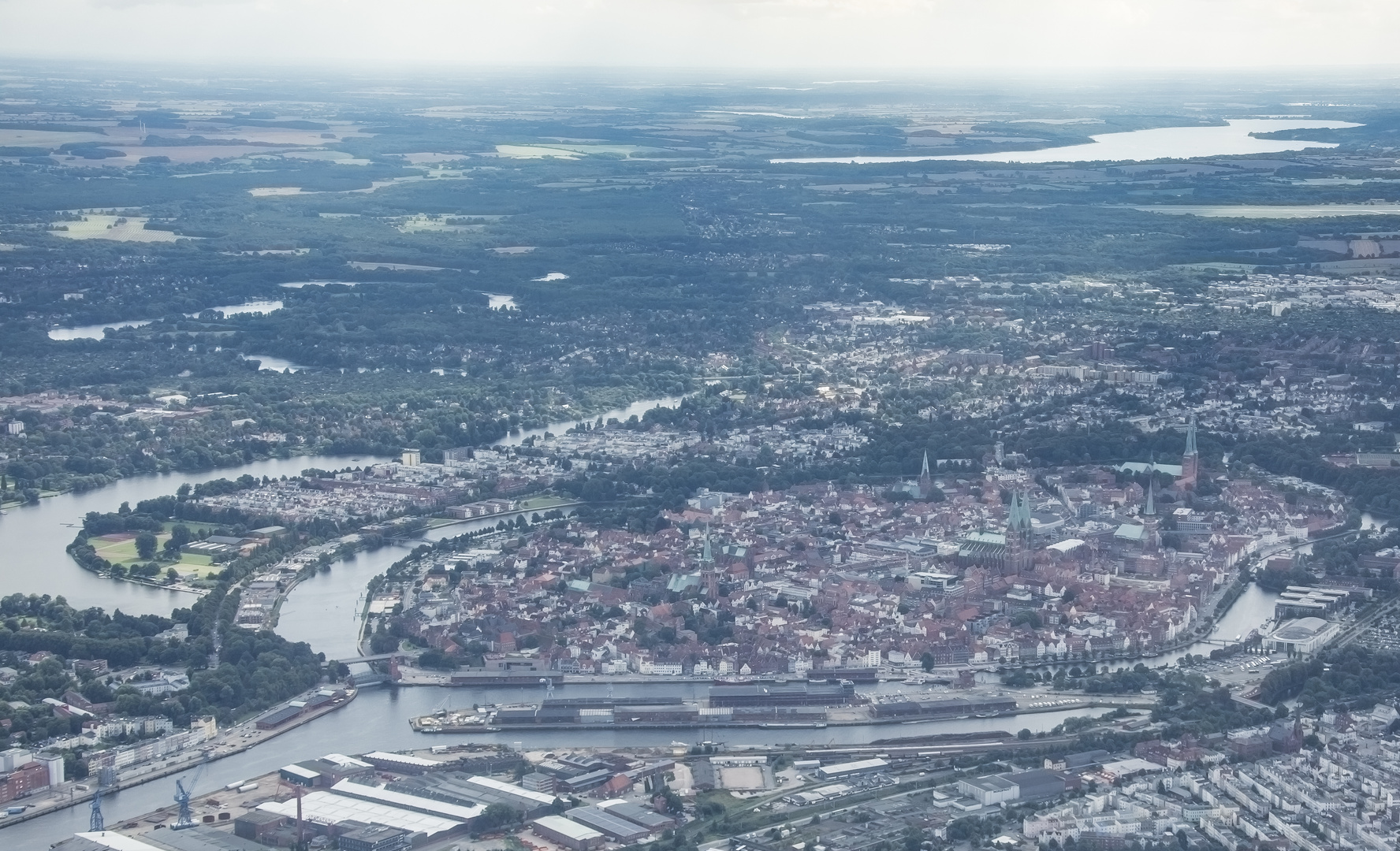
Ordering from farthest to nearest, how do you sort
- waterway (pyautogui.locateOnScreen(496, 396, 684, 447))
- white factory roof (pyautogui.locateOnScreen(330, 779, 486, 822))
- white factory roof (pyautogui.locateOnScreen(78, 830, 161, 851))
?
1. waterway (pyautogui.locateOnScreen(496, 396, 684, 447))
2. white factory roof (pyautogui.locateOnScreen(330, 779, 486, 822))
3. white factory roof (pyautogui.locateOnScreen(78, 830, 161, 851))

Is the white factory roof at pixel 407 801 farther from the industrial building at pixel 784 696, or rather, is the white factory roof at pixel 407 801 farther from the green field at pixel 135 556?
the green field at pixel 135 556

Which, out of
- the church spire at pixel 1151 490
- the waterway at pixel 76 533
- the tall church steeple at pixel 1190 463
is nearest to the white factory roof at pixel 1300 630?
the church spire at pixel 1151 490

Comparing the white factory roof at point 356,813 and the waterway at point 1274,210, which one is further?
Result: the waterway at point 1274,210

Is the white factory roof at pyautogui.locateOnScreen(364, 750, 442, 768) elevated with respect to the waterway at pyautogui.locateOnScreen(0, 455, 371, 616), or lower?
elevated

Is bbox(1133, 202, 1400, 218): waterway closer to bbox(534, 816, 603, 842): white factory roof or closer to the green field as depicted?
the green field

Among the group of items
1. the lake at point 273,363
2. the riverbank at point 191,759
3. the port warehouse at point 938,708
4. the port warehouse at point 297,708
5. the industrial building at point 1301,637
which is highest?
the industrial building at point 1301,637

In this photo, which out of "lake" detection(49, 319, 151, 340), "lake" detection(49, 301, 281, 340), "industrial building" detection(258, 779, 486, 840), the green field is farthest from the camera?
"lake" detection(49, 301, 281, 340)

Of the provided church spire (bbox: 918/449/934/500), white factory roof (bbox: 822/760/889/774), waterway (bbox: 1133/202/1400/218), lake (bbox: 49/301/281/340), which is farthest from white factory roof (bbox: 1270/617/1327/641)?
waterway (bbox: 1133/202/1400/218)
